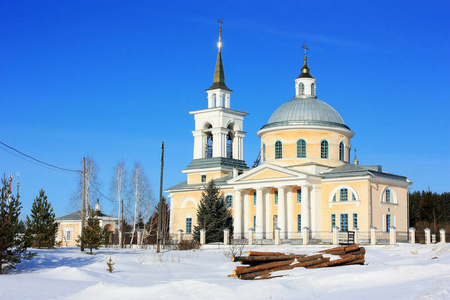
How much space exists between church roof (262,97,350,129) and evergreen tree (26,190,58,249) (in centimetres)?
1830

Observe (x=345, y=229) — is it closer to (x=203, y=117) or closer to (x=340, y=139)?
(x=340, y=139)

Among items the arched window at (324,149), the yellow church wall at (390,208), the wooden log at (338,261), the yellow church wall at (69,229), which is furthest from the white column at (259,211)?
the wooden log at (338,261)

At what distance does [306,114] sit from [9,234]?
1117 inches

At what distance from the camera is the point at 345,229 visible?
41.2m

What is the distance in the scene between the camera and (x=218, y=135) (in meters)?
50.0

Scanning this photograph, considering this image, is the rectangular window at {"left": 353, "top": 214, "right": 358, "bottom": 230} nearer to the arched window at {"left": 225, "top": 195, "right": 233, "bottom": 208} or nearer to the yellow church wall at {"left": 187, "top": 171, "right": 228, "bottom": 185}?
the arched window at {"left": 225, "top": 195, "right": 233, "bottom": 208}

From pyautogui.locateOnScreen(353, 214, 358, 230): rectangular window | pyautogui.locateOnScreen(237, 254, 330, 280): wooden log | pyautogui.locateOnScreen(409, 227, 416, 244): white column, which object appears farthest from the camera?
pyautogui.locateOnScreen(353, 214, 358, 230): rectangular window

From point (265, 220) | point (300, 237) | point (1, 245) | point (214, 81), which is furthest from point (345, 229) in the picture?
point (1, 245)

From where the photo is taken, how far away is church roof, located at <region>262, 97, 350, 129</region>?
1789 inches

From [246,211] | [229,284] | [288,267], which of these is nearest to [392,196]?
[246,211]

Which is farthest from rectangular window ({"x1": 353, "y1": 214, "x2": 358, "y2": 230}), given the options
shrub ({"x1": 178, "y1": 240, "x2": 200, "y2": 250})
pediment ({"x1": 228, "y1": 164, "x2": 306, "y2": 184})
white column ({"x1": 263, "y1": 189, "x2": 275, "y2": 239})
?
shrub ({"x1": 178, "y1": 240, "x2": 200, "y2": 250})

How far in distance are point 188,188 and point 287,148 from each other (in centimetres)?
958

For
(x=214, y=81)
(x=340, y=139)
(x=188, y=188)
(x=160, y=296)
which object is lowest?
(x=160, y=296)

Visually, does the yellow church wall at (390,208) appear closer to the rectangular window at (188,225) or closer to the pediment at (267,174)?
the pediment at (267,174)
